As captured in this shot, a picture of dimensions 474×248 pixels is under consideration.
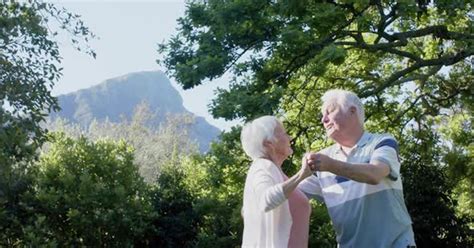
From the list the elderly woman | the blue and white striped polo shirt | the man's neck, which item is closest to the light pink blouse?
the elderly woman

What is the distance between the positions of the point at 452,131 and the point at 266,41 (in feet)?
23.4

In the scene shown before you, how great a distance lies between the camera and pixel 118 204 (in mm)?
9547

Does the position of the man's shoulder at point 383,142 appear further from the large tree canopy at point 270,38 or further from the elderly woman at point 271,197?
the large tree canopy at point 270,38

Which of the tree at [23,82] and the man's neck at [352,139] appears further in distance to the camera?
the tree at [23,82]

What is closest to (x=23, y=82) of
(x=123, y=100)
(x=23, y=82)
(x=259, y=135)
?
(x=23, y=82)

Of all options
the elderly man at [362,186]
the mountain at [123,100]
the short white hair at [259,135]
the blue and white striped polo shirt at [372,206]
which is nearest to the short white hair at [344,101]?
the elderly man at [362,186]

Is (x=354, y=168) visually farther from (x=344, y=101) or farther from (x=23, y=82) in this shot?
(x=23, y=82)

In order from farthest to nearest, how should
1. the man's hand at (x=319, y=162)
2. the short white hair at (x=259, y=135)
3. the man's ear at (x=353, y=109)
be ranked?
the short white hair at (x=259, y=135), the man's ear at (x=353, y=109), the man's hand at (x=319, y=162)

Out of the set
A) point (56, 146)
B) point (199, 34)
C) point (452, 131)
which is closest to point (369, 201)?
point (199, 34)

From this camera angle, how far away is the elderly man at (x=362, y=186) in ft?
8.55

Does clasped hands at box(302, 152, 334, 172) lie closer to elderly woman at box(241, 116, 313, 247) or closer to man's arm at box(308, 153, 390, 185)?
man's arm at box(308, 153, 390, 185)

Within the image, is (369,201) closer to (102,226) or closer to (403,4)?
(403,4)

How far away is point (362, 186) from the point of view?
2.65 meters

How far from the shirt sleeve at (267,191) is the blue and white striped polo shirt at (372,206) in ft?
0.86
